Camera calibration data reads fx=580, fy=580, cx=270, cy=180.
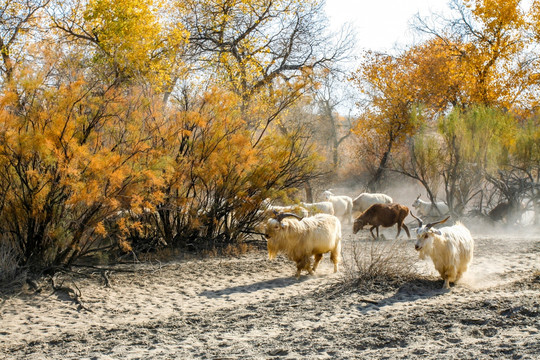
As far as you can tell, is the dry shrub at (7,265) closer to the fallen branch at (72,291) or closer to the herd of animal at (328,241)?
the fallen branch at (72,291)

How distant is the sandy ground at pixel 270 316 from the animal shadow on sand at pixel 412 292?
1 cm

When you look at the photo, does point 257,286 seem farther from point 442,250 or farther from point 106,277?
point 442,250

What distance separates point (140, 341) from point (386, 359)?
296 cm

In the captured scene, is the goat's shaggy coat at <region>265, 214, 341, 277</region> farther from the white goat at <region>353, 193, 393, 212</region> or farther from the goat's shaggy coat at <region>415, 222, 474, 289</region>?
the white goat at <region>353, 193, 393, 212</region>

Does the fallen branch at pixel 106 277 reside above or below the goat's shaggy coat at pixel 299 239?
below

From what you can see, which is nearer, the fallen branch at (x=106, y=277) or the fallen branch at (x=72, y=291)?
the fallen branch at (x=72, y=291)

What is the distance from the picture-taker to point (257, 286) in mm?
10102

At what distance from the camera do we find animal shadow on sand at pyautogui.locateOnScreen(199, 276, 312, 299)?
963 cm

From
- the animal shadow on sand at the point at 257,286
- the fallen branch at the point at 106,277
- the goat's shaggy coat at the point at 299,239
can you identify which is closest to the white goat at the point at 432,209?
the goat's shaggy coat at the point at 299,239

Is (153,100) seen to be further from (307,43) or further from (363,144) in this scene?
(363,144)

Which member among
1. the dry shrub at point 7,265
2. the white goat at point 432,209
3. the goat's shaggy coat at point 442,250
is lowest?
the dry shrub at point 7,265

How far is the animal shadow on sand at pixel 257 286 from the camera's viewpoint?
9.63m

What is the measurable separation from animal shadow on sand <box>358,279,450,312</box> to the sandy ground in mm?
15

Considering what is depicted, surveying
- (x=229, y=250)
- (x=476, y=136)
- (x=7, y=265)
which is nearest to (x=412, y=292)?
(x=229, y=250)
